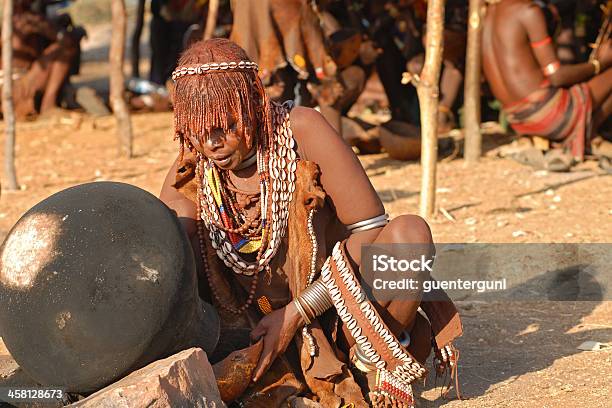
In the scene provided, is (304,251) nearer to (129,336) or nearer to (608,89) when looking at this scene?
(129,336)

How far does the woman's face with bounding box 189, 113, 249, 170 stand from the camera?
3297 mm

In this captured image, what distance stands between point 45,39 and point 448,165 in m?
6.02

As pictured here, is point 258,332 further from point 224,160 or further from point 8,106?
point 8,106

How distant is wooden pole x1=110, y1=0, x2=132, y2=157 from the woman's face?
18.6ft

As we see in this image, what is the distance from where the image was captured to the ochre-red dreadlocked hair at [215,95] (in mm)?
3234

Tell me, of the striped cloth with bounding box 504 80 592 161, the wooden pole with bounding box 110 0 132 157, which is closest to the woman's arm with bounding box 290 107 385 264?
the striped cloth with bounding box 504 80 592 161

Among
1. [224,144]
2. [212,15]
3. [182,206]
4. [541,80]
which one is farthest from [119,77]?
[224,144]

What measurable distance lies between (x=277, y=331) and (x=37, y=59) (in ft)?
30.0

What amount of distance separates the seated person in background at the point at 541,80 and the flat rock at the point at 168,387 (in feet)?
17.1

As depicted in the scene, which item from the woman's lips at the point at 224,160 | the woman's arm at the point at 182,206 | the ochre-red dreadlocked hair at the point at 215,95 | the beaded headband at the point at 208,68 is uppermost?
the beaded headband at the point at 208,68

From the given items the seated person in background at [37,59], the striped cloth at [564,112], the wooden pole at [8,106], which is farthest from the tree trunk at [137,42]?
the striped cloth at [564,112]

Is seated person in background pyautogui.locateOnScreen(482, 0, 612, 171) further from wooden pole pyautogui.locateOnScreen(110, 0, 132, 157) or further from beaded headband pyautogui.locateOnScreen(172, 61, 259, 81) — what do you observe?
beaded headband pyautogui.locateOnScreen(172, 61, 259, 81)

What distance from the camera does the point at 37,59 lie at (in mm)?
11758

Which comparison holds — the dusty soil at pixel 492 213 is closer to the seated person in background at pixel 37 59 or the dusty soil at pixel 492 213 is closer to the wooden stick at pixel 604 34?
the seated person in background at pixel 37 59
